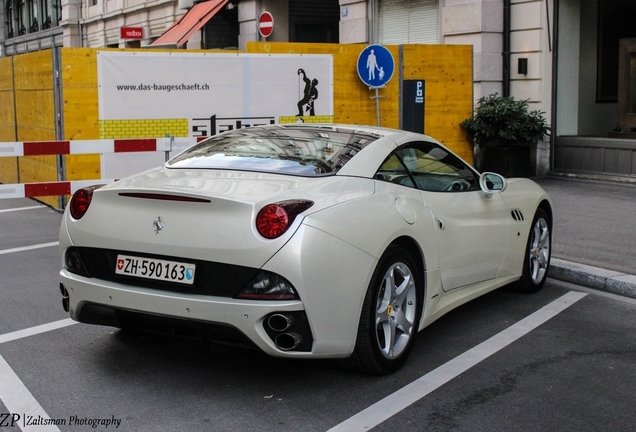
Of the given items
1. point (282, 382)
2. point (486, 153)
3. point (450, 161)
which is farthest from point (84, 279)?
point (486, 153)

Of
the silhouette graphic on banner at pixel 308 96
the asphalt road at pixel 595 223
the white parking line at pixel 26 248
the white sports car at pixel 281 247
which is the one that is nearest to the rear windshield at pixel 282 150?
the white sports car at pixel 281 247

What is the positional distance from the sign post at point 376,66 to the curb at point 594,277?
663 centimetres

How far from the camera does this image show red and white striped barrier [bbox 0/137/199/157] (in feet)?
32.1

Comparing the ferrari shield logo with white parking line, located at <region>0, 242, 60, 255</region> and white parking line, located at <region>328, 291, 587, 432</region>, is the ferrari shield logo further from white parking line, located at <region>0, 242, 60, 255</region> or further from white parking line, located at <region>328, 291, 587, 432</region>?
white parking line, located at <region>0, 242, 60, 255</region>

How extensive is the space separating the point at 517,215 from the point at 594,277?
1362mm

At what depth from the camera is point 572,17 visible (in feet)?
52.0

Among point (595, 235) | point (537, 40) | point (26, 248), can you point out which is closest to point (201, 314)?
point (26, 248)

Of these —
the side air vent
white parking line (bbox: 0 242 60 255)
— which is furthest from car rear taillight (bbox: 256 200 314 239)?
white parking line (bbox: 0 242 60 255)

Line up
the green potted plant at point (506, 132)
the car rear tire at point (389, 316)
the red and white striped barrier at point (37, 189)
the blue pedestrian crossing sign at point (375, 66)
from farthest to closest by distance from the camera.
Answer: the green potted plant at point (506, 132), the blue pedestrian crossing sign at point (375, 66), the red and white striped barrier at point (37, 189), the car rear tire at point (389, 316)

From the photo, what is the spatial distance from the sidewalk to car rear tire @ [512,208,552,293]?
0.54 meters

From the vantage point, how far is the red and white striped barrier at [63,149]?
32.0 feet

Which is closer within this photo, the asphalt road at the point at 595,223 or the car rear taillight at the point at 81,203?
the car rear taillight at the point at 81,203

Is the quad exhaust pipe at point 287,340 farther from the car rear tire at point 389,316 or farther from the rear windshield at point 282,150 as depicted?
the rear windshield at point 282,150

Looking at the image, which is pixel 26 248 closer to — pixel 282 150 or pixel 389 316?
A: pixel 282 150
